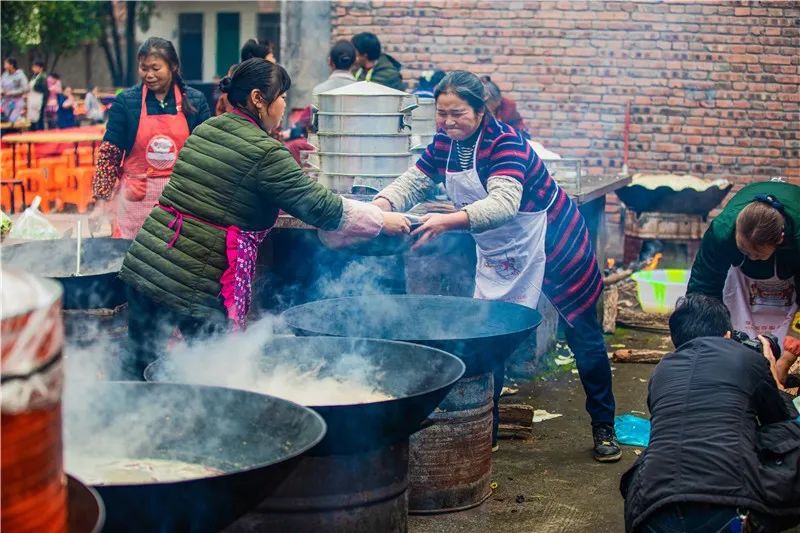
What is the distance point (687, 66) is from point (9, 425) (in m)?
10.8

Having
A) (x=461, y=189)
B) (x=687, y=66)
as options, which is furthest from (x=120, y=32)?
(x=461, y=189)

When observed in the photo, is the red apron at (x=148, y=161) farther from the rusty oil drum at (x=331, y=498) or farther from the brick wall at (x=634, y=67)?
the brick wall at (x=634, y=67)

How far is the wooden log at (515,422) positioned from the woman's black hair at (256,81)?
2.36 meters

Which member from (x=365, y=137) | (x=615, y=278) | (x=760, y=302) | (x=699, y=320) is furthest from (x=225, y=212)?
(x=615, y=278)

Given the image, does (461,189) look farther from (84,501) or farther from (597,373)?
(84,501)

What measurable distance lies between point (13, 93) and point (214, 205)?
1767 centimetres

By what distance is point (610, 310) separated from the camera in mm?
8141

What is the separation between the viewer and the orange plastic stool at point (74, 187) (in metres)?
13.7

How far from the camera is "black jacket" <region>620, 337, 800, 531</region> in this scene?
10.5ft

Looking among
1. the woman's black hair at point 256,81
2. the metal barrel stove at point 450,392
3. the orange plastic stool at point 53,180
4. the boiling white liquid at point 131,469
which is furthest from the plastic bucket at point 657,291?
the orange plastic stool at point 53,180

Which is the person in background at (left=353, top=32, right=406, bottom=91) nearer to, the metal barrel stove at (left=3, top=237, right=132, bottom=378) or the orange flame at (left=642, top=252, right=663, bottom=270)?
the orange flame at (left=642, top=252, right=663, bottom=270)

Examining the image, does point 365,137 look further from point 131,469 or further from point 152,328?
point 131,469

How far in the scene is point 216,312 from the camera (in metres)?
4.04

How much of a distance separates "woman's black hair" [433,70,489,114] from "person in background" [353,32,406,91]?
4.15 meters
